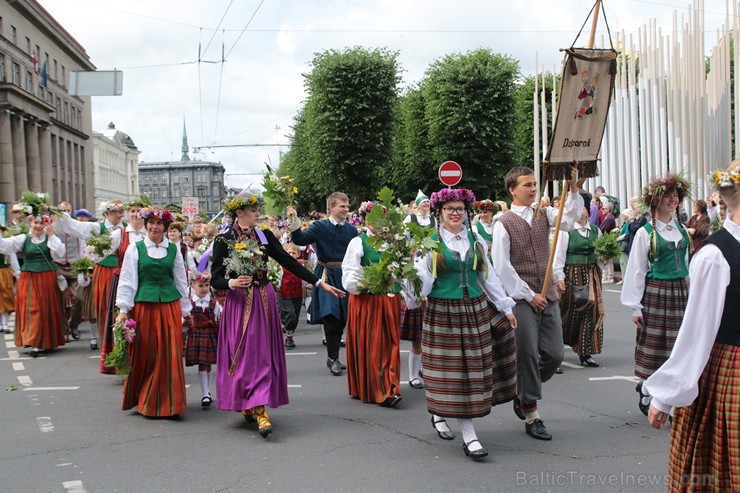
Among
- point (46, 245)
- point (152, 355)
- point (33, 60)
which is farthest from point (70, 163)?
point (152, 355)

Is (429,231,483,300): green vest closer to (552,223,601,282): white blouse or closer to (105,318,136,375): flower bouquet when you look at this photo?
(552,223,601,282): white blouse

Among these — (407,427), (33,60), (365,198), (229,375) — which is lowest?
(407,427)

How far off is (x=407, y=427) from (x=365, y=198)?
32304mm

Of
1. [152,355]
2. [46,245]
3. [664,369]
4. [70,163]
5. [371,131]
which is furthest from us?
[70,163]

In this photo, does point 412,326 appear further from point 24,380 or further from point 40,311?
point 40,311

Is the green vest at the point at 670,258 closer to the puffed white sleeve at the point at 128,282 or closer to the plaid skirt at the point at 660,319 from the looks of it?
the plaid skirt at the point at 660,319

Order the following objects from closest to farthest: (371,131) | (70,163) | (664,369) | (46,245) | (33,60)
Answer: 1. (664,369)
2. (46,245)
3. (371,131)
4. (33,60)
5. (70,163)

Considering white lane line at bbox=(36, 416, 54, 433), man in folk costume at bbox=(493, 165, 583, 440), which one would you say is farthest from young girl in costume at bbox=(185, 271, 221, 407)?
man in folk costume at bbox=(493, 165, 583, 440)

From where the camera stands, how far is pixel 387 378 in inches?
287

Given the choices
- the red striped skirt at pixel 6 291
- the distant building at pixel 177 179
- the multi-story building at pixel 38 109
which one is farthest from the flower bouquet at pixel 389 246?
the distant building at pixel 177 179

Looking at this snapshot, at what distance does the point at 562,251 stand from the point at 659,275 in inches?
43.2

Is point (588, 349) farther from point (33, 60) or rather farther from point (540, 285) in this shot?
point (33, 60)

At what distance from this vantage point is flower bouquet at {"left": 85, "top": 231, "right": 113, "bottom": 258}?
9.98 m

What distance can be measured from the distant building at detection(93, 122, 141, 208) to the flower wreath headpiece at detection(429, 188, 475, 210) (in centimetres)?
8467
